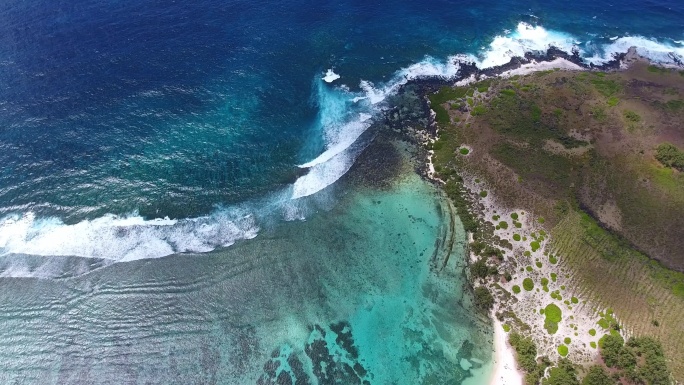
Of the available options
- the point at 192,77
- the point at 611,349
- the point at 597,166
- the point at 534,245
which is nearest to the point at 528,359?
the point at 611,349

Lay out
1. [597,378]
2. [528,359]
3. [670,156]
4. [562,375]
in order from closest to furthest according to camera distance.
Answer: [597,378] < [562,375] < [528,359] < [670,156]

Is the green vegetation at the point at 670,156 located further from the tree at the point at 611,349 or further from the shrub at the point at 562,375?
the shrub at the point at 562,375

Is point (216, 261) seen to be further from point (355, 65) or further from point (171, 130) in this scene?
Answer: point (355, 65)

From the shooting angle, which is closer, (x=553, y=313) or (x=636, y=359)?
(x=636, y=359)

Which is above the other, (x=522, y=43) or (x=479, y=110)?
(x=522, y=43)

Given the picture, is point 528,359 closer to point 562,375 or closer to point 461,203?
point 562,375

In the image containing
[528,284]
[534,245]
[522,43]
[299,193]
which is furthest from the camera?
[522,43]

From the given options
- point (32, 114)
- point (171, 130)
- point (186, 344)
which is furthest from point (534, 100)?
point (32, 114)
